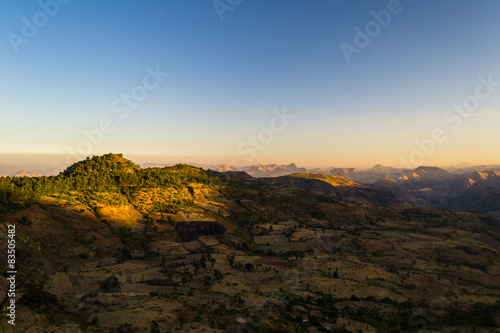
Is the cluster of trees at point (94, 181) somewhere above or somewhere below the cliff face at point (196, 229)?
above

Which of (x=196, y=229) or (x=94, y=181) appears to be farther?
(x=94, y=181)

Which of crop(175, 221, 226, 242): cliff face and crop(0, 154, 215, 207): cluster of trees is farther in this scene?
crop(175, 221, 226, 242): cliff face

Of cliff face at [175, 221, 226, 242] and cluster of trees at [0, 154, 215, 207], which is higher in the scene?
cluster of trees at [0, 154, 215, 207]

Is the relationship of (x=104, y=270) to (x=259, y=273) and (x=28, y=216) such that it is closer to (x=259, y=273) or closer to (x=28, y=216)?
(x=28, y=216)

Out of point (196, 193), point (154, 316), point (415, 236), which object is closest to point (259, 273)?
point (154, 316)

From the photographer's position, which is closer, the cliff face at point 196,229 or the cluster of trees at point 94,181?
the cluster of trees at point 94,181
